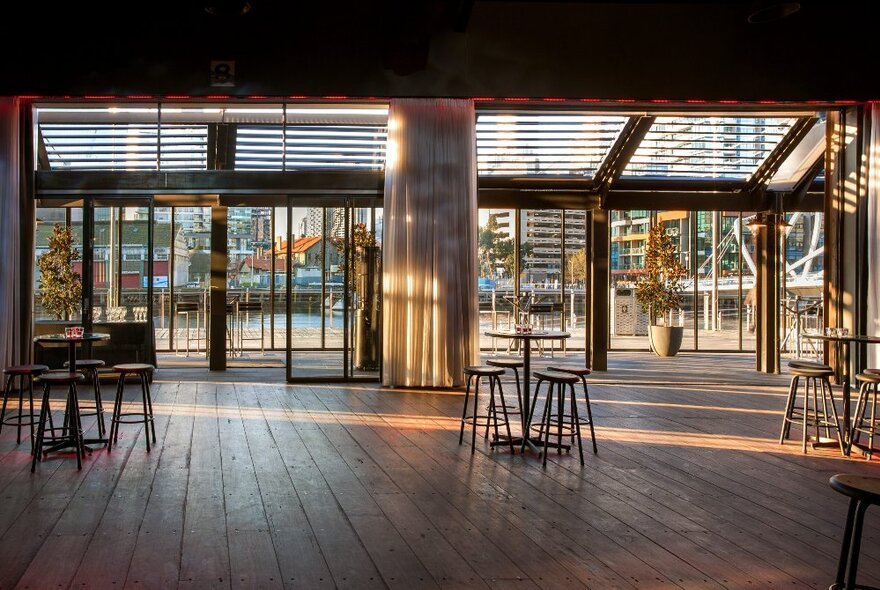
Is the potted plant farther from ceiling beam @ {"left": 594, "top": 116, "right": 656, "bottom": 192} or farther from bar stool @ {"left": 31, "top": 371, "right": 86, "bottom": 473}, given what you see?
bar stool @ {"left": 31, "top": 371, "right": 86, "bottom": 473}

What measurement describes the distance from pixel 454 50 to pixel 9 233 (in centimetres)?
561

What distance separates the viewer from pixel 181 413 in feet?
23.3

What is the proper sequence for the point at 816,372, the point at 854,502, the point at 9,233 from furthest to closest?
the point at 9,233 < the point at 816,372 < the point at 854,502

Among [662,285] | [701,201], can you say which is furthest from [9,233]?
[662,285]

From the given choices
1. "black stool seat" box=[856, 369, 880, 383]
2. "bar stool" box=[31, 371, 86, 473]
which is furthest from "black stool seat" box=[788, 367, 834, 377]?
"bar stool" box=[31, 371, 86, 473]

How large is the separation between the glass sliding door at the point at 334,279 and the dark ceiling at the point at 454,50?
1.64m

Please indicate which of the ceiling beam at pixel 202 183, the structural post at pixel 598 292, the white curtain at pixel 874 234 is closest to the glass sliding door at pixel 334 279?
the ceiling beam at pixel 202 183

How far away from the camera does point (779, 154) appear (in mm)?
10680

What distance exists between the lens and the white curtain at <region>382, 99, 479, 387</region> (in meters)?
8.91

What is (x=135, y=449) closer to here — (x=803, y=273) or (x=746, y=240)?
(x=746, y=240)

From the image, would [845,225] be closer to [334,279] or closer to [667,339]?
[667,339]

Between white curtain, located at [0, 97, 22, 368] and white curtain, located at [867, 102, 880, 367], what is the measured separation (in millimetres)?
10129

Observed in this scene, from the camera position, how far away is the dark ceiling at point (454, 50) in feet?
27.1

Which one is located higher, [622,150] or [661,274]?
[622,150]
